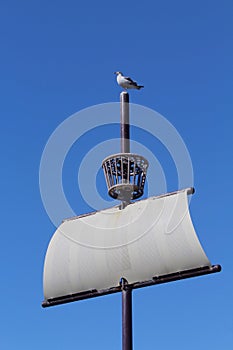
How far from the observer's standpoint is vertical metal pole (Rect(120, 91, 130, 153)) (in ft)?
109

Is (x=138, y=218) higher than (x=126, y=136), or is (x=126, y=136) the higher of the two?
(x=126, y=136)

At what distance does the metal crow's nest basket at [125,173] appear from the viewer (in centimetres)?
3222

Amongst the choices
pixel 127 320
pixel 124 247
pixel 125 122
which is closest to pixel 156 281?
pixel 127 320

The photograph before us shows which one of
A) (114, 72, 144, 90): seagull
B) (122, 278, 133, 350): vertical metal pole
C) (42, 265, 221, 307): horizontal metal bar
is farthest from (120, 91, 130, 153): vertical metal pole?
(122, 278, 133, 350): vertical metal pole

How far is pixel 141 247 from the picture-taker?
32.7 metres

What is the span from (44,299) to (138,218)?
412 centimetres

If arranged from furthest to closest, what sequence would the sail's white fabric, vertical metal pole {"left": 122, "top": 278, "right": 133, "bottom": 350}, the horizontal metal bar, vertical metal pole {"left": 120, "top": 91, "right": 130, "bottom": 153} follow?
1. vertical metal pole {"left": 120, "top": 91, "right": 130, "bottom": 153}
2. the sail's white fabric
3. the horizontal metal bar
4. vertical metal pole {"left": 122, "top": 278, "right": 133, "bottom": 350}

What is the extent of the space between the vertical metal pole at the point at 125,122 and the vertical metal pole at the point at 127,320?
483 cm

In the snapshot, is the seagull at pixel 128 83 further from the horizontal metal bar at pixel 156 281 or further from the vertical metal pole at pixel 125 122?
the horizontal metal bar at pixel 156 281

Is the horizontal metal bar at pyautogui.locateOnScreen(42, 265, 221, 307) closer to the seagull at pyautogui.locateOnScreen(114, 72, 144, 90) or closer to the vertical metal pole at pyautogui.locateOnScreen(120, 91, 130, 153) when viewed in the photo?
the vertical metal pole at pyautogui.locateOnScreen(120, 91, 130, 153)

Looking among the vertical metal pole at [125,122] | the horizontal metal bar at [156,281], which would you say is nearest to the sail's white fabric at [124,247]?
the horizontal metal bar at [156,281]

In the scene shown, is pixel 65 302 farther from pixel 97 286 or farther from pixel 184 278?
pixel 184 278

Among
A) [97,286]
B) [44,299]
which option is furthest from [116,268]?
[44,299]

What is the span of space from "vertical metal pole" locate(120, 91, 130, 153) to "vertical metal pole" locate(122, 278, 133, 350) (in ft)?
15.9
